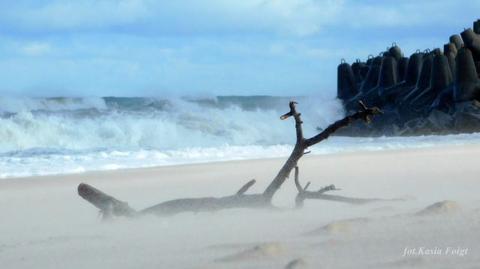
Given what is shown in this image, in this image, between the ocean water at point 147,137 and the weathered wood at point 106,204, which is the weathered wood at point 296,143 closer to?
the weathered wood at point 106,204

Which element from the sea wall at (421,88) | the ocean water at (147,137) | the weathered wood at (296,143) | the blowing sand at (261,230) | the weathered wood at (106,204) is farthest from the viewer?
the sea wall at (421,88)

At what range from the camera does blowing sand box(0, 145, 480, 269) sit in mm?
3193

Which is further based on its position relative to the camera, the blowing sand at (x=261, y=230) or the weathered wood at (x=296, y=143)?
the weathered wood at (x=296, y=143)

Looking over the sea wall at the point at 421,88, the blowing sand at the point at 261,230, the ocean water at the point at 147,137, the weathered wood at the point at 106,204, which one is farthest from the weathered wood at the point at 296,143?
the sea wall at the point at 421,88

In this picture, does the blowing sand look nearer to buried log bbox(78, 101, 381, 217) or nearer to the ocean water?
buried log bbox(78, 101, 381, 217)

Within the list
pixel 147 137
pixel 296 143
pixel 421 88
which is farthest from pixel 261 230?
pixel 421 88

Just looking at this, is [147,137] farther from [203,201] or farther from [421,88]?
[203,201]

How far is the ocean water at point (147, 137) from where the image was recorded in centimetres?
1215

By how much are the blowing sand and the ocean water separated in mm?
3850

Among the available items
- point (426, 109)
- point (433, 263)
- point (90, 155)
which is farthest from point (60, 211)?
point (426, 109)

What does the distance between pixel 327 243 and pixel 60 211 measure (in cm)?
284

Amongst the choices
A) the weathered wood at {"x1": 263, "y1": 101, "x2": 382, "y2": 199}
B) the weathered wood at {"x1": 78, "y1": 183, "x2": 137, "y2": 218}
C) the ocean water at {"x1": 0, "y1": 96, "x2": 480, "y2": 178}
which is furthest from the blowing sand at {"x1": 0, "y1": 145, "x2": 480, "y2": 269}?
the ocean water at {"x1": 0, "y1": 96, "x2": 480, "y2": 178}

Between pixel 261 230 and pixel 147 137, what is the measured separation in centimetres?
1717

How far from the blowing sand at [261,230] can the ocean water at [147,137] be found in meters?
3.85
